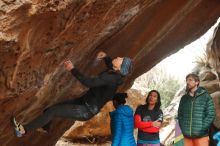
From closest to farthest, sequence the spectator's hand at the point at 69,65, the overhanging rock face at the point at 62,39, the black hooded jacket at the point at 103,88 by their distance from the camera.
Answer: the overhanging rock face at the point at 62,39 → the spectator's hand at the point at 69,65 → the black hooded jacket at the point at 103,88

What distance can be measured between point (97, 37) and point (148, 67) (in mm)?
4250

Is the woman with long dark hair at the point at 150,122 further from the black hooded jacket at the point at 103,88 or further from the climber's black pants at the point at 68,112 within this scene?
the climber's black pants at the point at 68,112

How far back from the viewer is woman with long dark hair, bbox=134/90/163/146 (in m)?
6.80

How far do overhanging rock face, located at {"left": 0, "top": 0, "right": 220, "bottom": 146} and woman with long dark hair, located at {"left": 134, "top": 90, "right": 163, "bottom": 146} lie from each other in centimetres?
147

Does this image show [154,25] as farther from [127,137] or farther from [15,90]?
[15,90]

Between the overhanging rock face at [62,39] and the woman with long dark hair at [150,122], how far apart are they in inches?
57.9

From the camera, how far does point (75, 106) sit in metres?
6.21

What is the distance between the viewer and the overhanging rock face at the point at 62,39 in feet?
16.1

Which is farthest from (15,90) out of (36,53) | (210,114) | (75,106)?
(210,114)

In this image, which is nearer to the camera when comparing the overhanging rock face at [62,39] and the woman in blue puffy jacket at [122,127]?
the overhanging rock face at [62,39]

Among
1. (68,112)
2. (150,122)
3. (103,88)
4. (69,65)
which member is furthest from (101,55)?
(150,122)

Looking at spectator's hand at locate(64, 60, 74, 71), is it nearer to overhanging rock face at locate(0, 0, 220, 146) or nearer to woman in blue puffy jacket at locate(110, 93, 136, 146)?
overhanging rock face at locate(0, 0, 220, 146)

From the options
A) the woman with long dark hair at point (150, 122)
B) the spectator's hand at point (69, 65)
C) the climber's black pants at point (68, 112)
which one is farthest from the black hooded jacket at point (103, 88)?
the woman with long dark hair at point (150, 122)

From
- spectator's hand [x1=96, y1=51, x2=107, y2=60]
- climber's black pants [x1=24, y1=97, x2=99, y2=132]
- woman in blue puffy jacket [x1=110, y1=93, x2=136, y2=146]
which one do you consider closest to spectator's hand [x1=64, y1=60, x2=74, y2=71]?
climber's black pants [x1=24, y1=97, x2=99, y2=132]
